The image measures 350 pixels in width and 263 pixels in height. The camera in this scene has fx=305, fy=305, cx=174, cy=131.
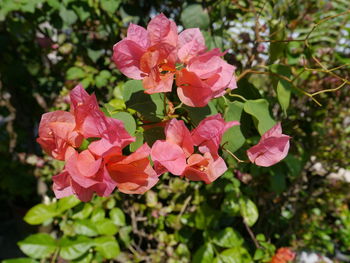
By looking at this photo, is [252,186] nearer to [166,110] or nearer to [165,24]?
[166,110]

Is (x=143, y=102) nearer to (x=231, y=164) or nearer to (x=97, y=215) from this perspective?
(x=231, y=164)

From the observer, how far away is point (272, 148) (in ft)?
1.46

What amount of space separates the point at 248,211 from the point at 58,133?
0.96m

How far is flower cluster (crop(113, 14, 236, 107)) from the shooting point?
42 centimetres

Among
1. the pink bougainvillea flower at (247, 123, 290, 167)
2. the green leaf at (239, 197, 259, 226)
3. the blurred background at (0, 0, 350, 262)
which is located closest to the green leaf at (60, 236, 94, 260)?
the blurred background at (0, 0, 350, 262)

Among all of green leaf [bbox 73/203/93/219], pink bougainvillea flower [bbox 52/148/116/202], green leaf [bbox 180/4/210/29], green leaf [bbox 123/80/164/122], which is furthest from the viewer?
green leaf [bbox 73/203/93/219]

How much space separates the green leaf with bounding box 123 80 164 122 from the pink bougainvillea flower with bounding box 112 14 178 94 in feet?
0.21

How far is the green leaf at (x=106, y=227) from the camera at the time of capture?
3.61 feet

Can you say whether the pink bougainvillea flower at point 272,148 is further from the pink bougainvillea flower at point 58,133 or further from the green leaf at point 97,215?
the green leaf at point 97,215

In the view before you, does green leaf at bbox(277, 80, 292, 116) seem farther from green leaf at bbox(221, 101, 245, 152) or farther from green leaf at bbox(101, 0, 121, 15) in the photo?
green leaf at bbox(101, 0, 121, 15)

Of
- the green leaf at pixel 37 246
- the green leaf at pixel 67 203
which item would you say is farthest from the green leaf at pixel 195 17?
the green leaf at pixel 37 246

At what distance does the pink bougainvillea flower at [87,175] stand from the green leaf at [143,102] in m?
0.12

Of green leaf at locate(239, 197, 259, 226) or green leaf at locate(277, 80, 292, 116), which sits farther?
green leaf at locate(239, 197, 259, 226)

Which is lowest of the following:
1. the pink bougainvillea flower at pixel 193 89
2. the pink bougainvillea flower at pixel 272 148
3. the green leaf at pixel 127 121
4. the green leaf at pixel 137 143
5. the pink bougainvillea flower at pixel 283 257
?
the pink bougainvillea flower at pixel 283 257
